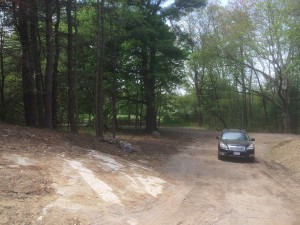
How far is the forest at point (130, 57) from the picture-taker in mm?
20875

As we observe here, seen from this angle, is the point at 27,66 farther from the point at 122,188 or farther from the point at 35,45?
the point at 122,188

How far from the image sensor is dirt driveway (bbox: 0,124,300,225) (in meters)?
8.14

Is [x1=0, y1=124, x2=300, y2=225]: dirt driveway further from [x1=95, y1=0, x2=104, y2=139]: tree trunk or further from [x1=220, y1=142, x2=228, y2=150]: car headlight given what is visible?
[x1=95, y1=0, x2=104, y2=139]: tree trunk

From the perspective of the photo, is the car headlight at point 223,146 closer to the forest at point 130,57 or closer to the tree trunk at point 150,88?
the forest at point 130,57

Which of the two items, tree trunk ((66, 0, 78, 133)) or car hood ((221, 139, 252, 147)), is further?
tree trunk ((66, 0, 78, 133))

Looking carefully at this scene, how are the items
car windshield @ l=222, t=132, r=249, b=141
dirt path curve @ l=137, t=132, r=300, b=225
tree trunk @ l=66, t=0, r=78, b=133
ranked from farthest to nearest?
1. tree trunk @ l=66, t=0, r=78, b=133
2. car windshield @ l=222, t=132, r=249, b=141
3. dirt path curve @ l=137, t=132, r=300, b=225

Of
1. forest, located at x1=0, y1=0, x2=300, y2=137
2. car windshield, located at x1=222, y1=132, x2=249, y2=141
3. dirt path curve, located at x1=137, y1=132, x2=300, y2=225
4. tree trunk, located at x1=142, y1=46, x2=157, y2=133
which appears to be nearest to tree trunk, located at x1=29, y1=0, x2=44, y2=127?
forest, located at x1=0, y1=0, x2=300, y2=137

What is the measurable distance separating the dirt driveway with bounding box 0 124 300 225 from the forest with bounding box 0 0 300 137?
6556 mm

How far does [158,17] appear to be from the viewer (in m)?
31.0

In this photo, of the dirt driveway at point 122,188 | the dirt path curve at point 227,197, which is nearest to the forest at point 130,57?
the dirt driveway at point 122,188

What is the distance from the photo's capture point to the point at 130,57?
1228 inches

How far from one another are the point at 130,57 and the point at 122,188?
71.0 feet

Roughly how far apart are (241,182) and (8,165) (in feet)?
26.2

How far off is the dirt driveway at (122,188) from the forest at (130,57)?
656 cm
